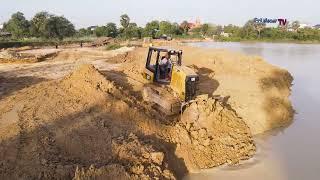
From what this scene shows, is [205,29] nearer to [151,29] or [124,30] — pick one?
[151,29]

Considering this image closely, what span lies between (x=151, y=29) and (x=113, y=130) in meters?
76.1

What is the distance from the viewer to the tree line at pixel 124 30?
60.5m

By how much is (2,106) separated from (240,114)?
8.50 meters

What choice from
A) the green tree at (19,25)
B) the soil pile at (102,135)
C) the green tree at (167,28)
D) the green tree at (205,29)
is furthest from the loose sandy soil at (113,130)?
the green tree at (205,29)

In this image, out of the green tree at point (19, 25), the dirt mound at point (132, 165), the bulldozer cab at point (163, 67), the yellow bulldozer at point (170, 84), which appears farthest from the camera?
the green tree at point (19, 25)

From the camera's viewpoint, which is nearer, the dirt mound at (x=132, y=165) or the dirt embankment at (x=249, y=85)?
the dirt mound at (x=132, y=165)

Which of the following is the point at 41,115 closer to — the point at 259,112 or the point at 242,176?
the point at 242,176

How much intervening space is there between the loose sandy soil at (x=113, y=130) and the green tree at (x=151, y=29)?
2479 inches

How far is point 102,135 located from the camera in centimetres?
1078

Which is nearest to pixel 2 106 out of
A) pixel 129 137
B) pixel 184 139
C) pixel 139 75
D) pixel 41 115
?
pixel 41 115

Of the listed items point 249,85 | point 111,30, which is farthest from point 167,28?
point 249,85

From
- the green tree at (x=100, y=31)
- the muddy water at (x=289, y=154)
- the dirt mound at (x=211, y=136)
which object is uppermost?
the green tree at (x=100, y=31)

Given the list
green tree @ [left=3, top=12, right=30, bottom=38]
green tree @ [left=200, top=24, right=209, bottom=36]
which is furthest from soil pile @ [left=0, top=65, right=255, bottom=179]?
green tree @ [left=200, top=24, right=209, bottom=36]

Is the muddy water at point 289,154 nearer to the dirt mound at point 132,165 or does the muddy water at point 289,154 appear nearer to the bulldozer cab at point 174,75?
the dirt mound at point 132,165
